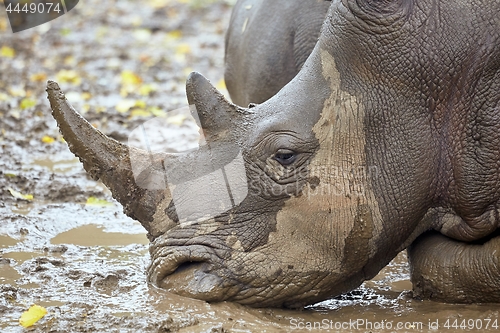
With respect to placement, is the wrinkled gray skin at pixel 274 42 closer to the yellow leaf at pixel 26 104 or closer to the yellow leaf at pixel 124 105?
the yellow leaf at pixel 124 105

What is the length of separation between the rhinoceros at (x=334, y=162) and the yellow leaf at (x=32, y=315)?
571mm

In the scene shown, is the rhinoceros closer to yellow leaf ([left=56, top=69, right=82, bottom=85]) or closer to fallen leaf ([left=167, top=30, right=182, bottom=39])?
yellow leaf ([left=56, top=69, right=82, bottom=85])

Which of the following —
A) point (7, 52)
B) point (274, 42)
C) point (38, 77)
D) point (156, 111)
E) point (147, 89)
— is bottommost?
point (274, 42)

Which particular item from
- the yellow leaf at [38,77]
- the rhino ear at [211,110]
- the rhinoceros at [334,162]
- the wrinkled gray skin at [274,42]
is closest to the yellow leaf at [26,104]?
the yellow leaf at [38,77]

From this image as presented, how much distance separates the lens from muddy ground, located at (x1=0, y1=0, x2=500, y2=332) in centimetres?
405

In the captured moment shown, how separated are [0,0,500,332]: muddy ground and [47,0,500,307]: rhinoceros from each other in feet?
0.72

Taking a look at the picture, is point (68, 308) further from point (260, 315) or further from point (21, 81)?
point (21, 81)

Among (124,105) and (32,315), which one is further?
(124,105)

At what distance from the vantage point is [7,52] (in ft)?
37.7

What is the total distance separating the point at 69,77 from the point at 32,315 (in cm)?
651

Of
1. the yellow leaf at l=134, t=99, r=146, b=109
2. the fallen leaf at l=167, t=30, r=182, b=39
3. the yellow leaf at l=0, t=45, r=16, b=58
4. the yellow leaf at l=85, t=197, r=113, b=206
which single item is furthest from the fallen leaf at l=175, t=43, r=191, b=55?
the yellow leaf at l=85, t=197, r=113, b=206

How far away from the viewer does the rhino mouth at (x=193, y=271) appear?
13.4ft

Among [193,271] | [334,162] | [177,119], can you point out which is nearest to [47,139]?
[177,119]

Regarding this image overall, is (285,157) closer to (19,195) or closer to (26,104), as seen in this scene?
(19,195)
